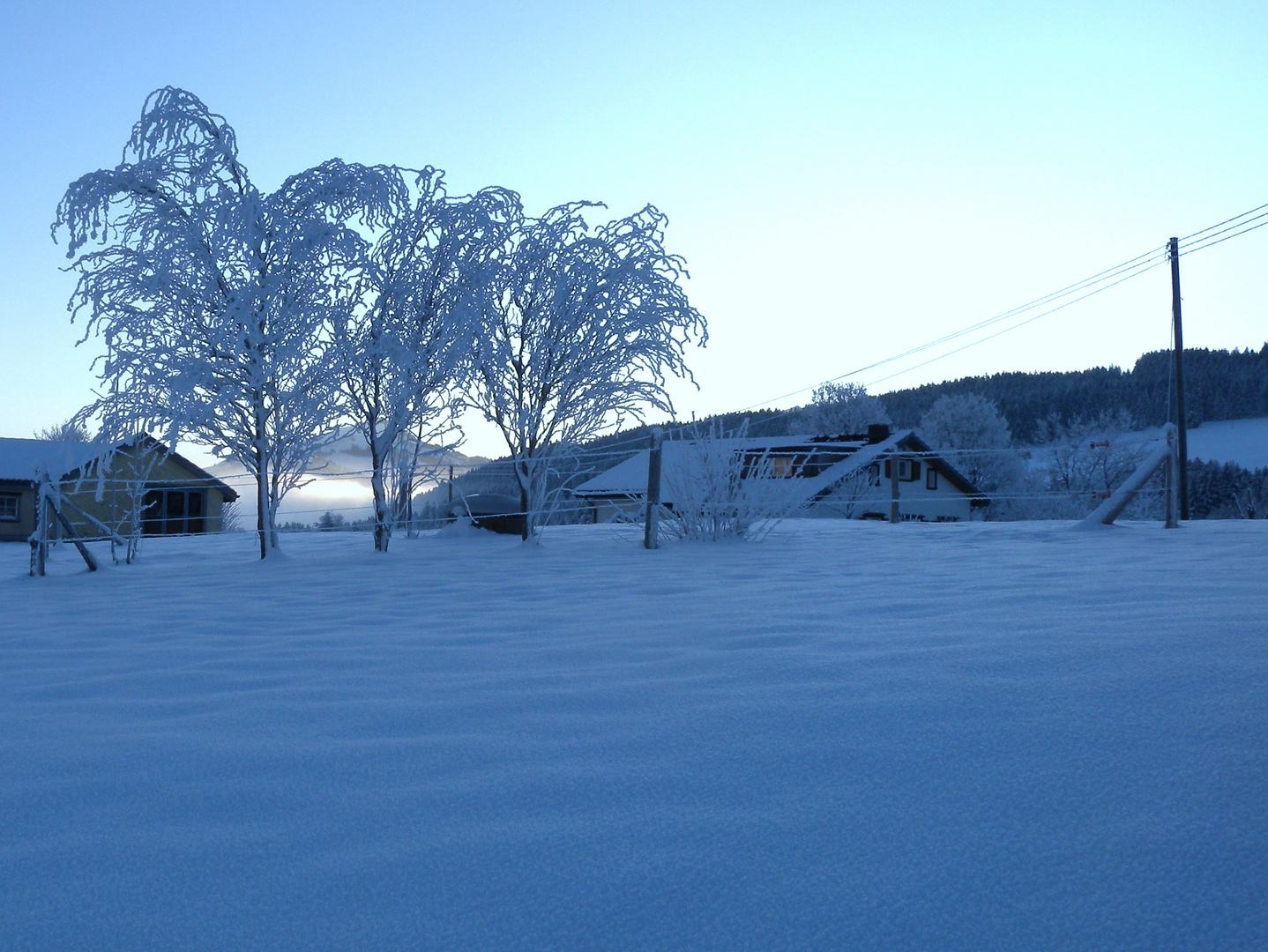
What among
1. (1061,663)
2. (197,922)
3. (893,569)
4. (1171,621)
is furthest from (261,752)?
(893,569)

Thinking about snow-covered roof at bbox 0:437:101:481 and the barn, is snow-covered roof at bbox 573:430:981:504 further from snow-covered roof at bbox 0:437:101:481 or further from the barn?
snow-covered roof at bbox 0:437:101:481

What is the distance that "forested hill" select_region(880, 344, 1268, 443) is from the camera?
172ft

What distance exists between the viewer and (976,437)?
3941 cm

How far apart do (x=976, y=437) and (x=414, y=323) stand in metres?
33.4

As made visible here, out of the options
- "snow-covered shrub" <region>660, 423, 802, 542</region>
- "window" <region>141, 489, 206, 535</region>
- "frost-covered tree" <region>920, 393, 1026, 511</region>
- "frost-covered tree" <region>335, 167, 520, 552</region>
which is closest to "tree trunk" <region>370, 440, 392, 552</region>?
"frost-covered tree" <region>335, 167, 520, 552</region>

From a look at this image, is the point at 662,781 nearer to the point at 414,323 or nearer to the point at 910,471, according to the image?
the point at 414,323

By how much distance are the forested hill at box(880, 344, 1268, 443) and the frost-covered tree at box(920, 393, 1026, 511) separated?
26.0 feet

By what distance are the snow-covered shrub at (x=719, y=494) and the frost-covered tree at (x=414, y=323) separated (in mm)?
3046

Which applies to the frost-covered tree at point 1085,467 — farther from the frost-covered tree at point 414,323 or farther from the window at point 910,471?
the frost-covered tree at point 414,323

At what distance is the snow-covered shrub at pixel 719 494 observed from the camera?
9953 millimetres

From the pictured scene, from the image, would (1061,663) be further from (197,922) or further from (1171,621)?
(197,922)

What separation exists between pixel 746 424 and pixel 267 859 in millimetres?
8425

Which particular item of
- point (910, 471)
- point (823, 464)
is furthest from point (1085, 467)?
point (823, 464)

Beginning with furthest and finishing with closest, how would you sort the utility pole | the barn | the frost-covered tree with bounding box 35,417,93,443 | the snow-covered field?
the barn < the utility pole < the frost-covered tree with bounding box 35,417,93,443 < the snow-covered field
